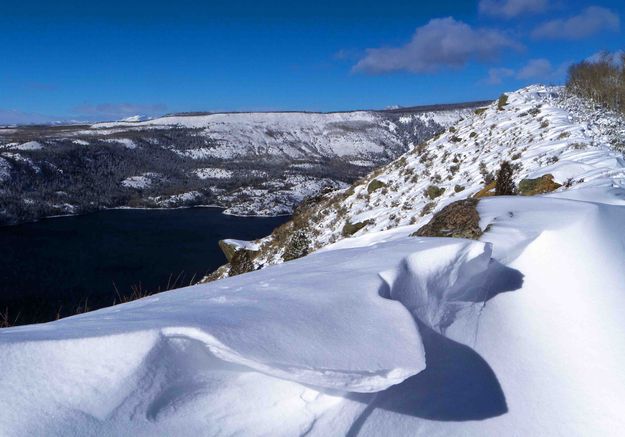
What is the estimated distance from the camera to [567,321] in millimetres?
2949

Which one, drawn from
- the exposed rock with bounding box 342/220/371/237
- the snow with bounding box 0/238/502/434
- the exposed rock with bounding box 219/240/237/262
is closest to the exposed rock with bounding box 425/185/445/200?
the exposed rock with bounding box 342/220/371/237

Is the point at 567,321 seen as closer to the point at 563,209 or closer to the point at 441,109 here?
the point at 563,209

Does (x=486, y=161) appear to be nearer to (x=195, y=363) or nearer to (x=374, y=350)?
(x=374, y=350)

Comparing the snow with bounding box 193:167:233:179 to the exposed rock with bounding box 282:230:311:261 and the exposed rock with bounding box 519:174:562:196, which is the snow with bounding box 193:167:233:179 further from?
the exposed rock with bounding box 519:174:562:196

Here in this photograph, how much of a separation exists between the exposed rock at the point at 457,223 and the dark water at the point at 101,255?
16.5 metres

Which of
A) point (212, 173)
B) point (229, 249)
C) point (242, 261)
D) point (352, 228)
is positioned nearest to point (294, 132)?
point (212, 173)

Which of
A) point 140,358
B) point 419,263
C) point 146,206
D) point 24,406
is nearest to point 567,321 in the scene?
point 419,263

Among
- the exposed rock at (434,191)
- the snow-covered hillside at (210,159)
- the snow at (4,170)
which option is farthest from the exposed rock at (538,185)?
the snow at (4,170)

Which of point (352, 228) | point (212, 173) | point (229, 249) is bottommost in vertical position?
point (212, 173)

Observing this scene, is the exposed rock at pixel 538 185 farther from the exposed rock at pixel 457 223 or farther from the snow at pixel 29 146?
the snow at pixel 29 146

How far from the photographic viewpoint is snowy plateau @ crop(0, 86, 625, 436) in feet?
6.08

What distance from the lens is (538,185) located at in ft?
23.3

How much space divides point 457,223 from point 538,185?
10.6 feet

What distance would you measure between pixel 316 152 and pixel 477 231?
5431 inches
